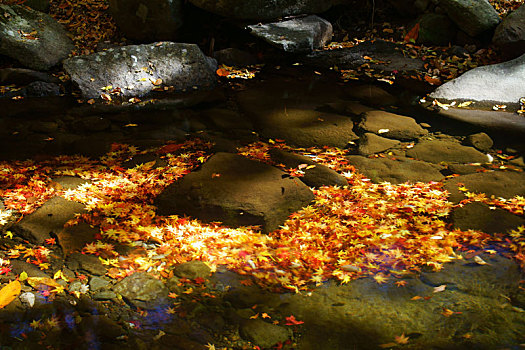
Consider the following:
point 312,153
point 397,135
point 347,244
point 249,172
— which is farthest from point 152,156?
point 397,135

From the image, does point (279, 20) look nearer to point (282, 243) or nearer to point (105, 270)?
point (282, 243)

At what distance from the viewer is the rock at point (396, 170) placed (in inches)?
200

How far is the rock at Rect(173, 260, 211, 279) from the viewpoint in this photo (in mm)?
3533

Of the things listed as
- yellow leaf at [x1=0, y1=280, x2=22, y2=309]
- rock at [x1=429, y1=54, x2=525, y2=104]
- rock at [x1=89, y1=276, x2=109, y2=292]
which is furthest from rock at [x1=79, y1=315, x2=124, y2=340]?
rock at [x1=429, y1=54, x2=525, y2=104]

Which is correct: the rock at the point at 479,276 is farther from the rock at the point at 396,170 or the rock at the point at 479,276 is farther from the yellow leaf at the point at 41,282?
the yellow leaf at the point at 41,282

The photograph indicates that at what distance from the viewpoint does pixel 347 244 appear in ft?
12.9

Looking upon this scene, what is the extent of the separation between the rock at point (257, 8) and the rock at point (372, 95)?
3053 mm

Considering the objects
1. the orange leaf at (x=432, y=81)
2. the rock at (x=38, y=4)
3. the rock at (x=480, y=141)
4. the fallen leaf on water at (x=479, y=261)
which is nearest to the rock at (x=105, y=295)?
the fallen leaf on water at (x=479, y=261)

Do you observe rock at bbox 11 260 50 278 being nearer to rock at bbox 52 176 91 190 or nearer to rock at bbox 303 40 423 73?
rock at bbox 52 176 91 190

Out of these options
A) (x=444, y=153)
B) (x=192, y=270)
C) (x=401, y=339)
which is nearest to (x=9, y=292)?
(x=192, y=270)

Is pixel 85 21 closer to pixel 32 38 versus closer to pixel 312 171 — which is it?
pixel 32 38

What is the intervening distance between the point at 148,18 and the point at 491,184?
26.9ft

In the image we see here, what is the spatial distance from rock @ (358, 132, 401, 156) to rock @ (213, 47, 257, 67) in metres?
4.74

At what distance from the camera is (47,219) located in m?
4.07
